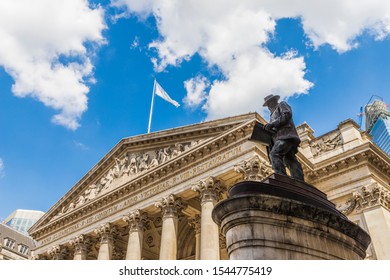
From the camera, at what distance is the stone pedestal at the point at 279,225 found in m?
6.26

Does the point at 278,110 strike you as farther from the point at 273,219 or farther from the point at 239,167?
the point at 239,167

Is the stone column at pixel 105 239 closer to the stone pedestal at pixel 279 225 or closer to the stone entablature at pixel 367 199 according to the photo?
the stone entablature at pixel 367 199

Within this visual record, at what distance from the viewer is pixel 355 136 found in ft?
88.1

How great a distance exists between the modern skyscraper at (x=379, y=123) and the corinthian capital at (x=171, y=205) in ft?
276

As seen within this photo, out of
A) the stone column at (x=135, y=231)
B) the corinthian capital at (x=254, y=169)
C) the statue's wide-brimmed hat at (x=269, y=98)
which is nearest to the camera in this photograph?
the statue's wide-brimmed hat at (x=269, y=98)

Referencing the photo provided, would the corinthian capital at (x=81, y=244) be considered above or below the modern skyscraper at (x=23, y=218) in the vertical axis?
below

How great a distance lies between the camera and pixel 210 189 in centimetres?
2248

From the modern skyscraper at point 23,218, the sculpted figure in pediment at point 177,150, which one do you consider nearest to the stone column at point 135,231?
the sculpted figure in pediment at point 177,150

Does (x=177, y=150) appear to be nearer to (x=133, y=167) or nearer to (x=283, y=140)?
(x=133, y=167)

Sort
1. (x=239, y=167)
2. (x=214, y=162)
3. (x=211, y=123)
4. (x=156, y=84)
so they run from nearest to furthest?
(x=239, y=167), (x=214, y=162), (x=211, y=123), (x=156, y=84)

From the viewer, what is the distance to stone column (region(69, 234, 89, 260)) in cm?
2986
